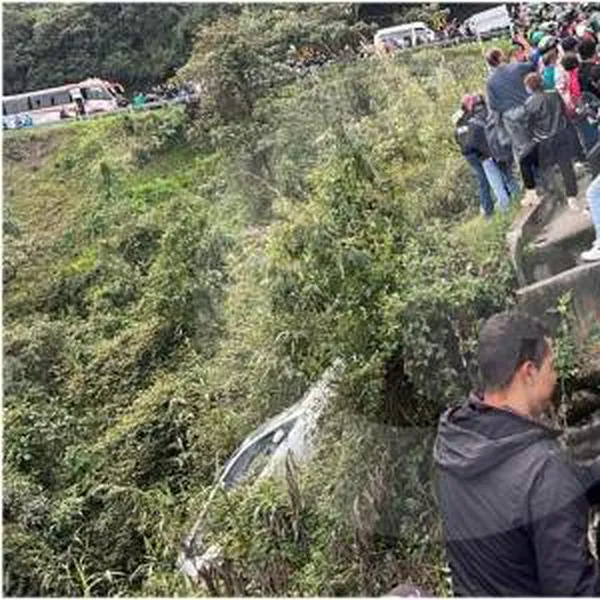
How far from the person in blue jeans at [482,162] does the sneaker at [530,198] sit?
1.5 inches

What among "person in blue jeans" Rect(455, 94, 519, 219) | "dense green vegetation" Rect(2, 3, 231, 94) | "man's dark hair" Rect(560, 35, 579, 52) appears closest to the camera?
"dense green vegetation" Rect(2, 3, 231, 94)

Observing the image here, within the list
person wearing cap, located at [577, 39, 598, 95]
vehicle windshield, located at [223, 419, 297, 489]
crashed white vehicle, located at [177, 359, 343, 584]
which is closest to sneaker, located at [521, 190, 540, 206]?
person wearing cap, located at [577, 39, 598, 95]

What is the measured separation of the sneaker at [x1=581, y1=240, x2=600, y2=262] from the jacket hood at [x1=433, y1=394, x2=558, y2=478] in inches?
51.9

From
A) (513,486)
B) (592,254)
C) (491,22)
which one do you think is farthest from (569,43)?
(513,486)

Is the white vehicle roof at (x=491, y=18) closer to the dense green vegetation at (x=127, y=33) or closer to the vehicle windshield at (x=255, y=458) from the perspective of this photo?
the dense green vegetation at (x=127, y=33)

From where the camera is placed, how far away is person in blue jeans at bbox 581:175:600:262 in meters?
A: 2.57

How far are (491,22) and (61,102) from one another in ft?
3.66

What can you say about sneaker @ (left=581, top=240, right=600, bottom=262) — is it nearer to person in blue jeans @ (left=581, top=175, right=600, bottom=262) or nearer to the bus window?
person in blue jeans @ (left=581, top=175, right=600, bottom=262)

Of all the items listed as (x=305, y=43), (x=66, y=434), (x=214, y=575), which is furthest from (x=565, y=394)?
(x=66, y=434)

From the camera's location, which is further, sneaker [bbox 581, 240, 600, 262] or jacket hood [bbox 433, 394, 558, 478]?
sneaker [bbox 581, 240, 600, 262]

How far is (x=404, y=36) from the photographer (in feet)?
8.50

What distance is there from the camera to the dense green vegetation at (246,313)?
2.49 meters

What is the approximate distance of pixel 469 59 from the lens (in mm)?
2760

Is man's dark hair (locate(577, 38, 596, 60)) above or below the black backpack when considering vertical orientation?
above
